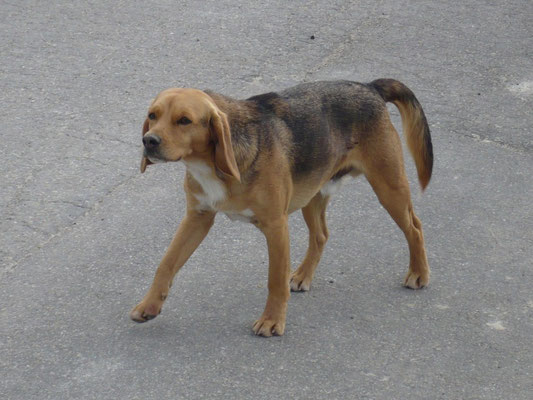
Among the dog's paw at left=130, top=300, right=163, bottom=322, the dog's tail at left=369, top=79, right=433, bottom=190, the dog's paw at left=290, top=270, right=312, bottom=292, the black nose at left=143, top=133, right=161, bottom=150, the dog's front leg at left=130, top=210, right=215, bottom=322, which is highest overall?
the black nose at left=143, top=133, right=161, bottom=150

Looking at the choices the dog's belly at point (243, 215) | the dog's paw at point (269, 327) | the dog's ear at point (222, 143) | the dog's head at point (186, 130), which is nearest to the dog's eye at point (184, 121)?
the dog's head at point (186, 130)

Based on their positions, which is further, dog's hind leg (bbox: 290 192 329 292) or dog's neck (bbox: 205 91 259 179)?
dog's hind leg (bbox: 290 192 329 292)

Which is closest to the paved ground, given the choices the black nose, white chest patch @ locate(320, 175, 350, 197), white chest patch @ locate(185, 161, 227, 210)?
white chest patch @ locate(320, 175, 350, 197)

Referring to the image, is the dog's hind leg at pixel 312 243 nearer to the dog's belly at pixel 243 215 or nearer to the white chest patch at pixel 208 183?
the dog's belly at pixel 243 215

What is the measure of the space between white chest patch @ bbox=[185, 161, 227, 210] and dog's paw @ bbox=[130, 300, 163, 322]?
584 millimetres

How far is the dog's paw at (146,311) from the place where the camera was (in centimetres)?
453

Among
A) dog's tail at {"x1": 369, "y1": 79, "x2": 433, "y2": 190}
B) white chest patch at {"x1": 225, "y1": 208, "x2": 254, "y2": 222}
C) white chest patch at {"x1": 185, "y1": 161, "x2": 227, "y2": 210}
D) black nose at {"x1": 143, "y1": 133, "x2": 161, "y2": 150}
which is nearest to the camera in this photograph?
black nose at {"x1": 143, "y1": 133, "x2": 161, "y2": 150}

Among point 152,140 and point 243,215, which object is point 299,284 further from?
point 152,140

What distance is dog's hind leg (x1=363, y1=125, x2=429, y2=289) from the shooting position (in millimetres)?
4781

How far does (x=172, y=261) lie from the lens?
180 inches

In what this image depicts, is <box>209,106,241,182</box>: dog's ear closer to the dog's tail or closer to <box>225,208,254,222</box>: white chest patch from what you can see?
<box>225,208,254,222</box>: white chest patch

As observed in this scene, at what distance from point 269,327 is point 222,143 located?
101cm

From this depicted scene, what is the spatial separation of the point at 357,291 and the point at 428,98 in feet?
8.82

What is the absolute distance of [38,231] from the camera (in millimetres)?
5395
